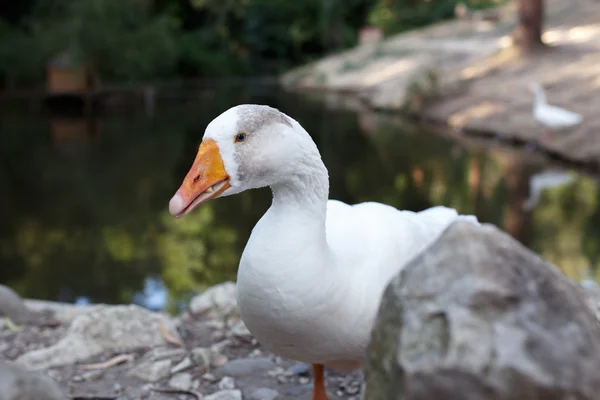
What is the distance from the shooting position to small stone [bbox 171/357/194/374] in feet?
10.8

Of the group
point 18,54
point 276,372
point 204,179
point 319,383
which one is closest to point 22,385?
point 204,179

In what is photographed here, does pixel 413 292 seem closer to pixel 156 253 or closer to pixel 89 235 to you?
pixel 156 253

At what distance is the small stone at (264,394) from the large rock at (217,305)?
99 cm

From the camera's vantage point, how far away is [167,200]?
8.48m

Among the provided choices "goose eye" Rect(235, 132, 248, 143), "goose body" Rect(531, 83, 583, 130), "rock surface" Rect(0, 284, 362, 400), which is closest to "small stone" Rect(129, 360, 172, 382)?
"rock surface" Rect(0, 284, 362, 400)

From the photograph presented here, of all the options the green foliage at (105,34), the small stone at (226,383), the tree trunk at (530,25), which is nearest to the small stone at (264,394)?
the small stone at (226,383)

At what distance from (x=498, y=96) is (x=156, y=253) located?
9.03m

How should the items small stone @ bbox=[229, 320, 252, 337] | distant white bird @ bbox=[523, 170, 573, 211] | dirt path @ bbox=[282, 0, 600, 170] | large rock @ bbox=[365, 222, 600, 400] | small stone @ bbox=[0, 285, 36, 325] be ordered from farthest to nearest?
dirt path @ bbox=[282, 0, 600, 170], distant white bird @ bbox=[523, 170, 573, 211], small stone @ bbox=[0, 285, 36, 325], small stone @ bbox=[229, 320, 252, 337], large rock @ bbox=[365, 222, 600, 400]

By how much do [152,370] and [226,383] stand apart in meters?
0.39

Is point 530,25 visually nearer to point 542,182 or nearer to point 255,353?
point 542,182

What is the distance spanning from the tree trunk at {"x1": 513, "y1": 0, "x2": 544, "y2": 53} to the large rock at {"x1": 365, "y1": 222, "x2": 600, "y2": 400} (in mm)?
15015

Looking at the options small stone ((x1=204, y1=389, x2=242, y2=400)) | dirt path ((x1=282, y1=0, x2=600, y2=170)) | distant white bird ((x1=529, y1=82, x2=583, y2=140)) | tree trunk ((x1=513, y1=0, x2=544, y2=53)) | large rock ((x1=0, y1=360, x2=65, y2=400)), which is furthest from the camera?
tree trunk ((x1=513, y1=0, x2=544, y2=53))

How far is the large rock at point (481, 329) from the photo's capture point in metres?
1.44

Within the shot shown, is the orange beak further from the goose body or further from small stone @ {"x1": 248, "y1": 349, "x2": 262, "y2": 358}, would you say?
the goose body
